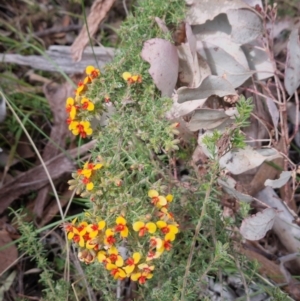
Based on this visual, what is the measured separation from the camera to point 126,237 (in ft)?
4.74

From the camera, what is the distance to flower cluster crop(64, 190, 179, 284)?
1.37 m

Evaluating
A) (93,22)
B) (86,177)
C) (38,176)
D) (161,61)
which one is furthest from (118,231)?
(93,22)

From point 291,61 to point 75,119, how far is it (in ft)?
2.84

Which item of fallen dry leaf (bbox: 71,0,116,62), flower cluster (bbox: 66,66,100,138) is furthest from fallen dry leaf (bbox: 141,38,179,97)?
fallen dry leaf (bbox: 71,0,116,62)

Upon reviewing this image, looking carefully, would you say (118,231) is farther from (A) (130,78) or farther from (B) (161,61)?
(B) (161,61)

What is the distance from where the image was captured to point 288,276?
189 cm

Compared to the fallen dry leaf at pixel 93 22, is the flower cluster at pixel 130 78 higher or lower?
higher

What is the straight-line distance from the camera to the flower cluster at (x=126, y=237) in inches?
53.9

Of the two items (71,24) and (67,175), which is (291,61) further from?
(71,24)

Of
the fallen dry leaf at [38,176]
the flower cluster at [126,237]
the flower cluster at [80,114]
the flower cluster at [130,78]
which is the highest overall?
the flower cluster at [130,78]

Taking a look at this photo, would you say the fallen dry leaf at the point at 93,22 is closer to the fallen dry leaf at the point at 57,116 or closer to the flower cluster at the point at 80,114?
the fallen dry leaf at the point at 57,116

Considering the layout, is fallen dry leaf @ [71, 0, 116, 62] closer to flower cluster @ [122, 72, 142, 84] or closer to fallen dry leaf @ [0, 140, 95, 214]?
fallen dry leaf @ [0, 140, 95, 214]

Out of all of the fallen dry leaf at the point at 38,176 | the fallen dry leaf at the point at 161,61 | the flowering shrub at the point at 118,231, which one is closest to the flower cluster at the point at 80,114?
the flowering shrub at the point at 118,231

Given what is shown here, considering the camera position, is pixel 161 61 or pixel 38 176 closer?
pixel 161 61
